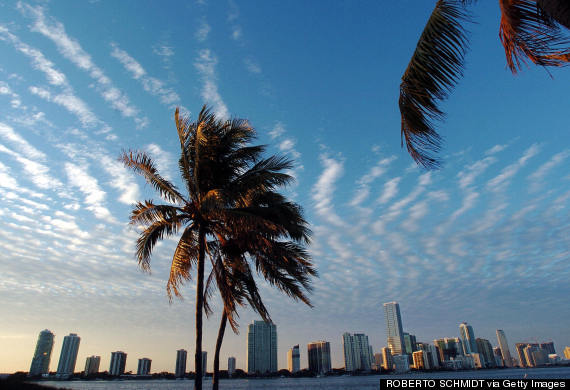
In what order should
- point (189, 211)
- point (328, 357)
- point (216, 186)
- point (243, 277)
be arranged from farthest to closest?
point (328, 357)
point (243, 277)
point (216, 186)
point (189, 211)

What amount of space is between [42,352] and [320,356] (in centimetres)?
13607

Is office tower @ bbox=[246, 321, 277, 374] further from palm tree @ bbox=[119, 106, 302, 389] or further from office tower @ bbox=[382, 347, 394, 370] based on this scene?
palm tree @ bbox=[119, 106, 302, 389]

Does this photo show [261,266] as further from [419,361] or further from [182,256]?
[419,361]

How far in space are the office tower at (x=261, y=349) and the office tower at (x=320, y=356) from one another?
29.8 m

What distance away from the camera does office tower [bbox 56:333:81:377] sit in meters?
117

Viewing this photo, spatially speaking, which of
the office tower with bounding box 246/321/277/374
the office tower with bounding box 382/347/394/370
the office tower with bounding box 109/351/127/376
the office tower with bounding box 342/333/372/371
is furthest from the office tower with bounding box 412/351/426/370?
the office tower with bounding box 109/351/127/376

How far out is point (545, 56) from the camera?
254cm

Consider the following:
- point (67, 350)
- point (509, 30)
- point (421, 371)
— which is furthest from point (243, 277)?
point (421, 371)

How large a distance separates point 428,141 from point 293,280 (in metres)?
9.01

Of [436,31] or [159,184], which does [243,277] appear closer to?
[159,184]

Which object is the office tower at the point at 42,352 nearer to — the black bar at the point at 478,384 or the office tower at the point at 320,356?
the black bar at the point at 478,384

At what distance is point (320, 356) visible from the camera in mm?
172375

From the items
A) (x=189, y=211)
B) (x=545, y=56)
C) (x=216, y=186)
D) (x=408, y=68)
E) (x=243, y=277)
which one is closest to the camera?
(x=545, y=56)

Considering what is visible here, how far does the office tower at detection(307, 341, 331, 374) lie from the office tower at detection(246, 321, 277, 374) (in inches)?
1174
